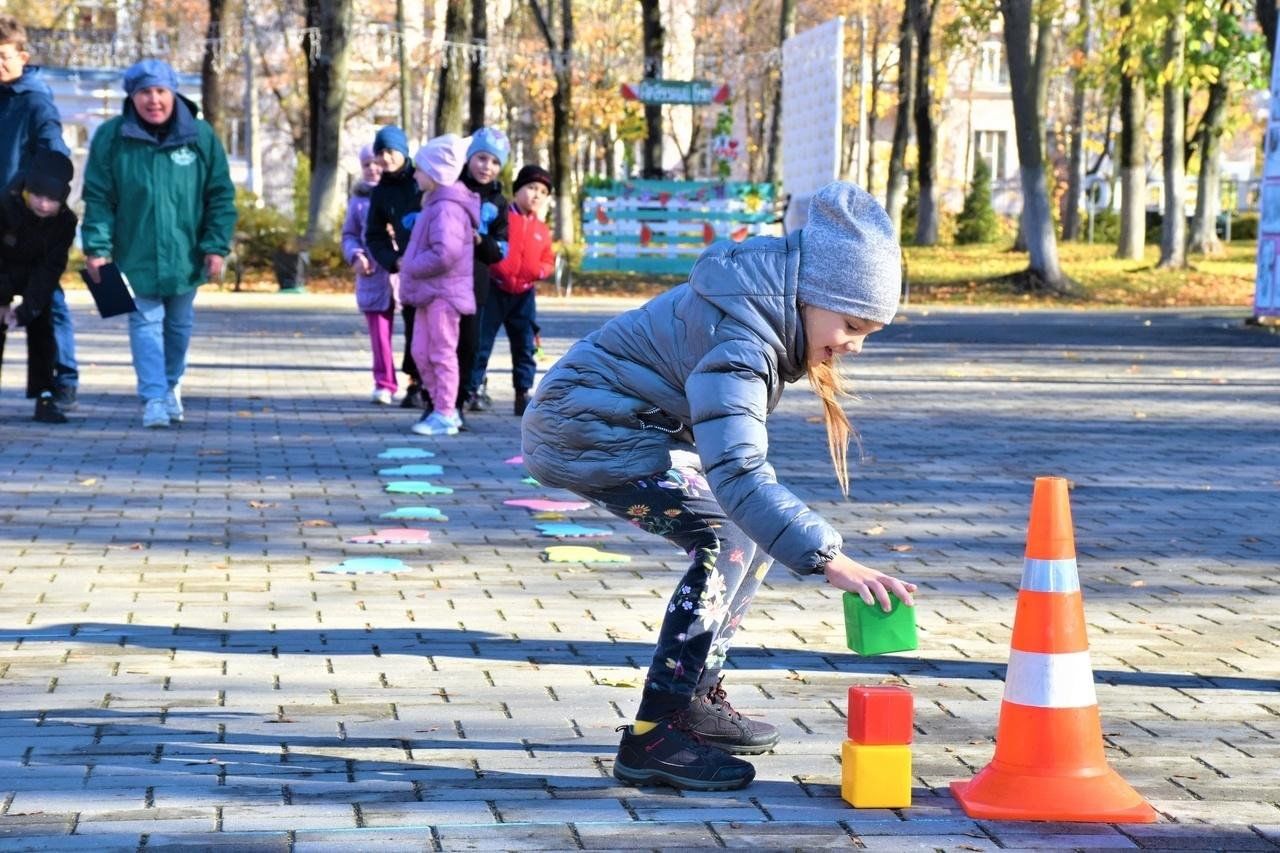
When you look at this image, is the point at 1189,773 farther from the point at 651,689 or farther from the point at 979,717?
the point at 651,689

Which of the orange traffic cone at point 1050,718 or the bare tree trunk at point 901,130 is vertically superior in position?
the bare tree trunk at point 901,130

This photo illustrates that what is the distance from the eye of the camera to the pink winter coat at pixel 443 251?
11516 millimetres

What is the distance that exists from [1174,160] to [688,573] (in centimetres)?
3153

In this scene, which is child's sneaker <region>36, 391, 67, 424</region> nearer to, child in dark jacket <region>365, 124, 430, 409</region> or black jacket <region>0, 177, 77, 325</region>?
black jacket <region>0, 177, 77, 325</region>

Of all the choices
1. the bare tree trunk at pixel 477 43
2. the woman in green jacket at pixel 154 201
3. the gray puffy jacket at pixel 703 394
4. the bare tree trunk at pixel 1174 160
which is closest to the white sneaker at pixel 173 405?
the woman in green jacket at pixel 154 201

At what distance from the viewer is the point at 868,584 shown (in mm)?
4062

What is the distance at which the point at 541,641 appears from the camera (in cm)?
622

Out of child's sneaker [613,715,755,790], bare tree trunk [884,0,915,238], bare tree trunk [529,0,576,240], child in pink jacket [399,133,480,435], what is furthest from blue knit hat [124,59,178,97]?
bare tree trunk [884,0,915,238]

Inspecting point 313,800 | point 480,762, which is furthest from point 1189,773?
point 313,800

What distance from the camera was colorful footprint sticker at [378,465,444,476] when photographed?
1025 cm

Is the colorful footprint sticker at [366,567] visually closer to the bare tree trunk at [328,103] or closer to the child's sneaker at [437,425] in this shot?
the child's sneaker at [437,425]

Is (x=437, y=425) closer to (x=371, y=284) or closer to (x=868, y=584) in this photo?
(x=371, y=284)

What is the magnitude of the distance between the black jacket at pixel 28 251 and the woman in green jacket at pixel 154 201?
0.61ft

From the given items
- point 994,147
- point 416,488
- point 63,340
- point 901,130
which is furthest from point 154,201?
point 994,147
